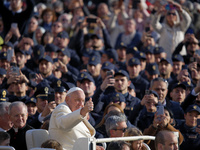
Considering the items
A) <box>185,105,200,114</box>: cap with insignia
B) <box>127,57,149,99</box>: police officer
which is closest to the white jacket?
<box>185,105,200,114</box>: cap with insignia

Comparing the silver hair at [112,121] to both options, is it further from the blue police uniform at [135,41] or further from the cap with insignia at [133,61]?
the blue police uniform at [135,41]

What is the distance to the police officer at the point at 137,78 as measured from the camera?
11.7 m

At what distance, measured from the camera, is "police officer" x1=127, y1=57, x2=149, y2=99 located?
1166cm

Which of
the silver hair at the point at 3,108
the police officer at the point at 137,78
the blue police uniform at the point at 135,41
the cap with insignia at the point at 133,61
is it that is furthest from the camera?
the blue police uniform at the point at 135,41

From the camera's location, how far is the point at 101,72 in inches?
469

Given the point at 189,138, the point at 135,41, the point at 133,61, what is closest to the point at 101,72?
the point at 133,61

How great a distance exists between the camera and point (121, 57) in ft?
44.4

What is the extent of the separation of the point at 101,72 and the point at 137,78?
799mm

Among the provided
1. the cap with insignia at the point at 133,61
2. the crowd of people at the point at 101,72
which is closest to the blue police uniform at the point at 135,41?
the crowd of people at the point at 101,72

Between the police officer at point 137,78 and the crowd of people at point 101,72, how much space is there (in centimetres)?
2

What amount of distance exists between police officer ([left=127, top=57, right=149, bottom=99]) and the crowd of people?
0.02m

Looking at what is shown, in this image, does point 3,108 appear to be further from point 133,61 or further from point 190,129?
point 133,61

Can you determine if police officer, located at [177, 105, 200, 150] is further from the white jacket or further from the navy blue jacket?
the white jacket

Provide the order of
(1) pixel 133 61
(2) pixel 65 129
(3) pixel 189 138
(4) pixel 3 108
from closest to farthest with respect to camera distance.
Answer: (2) pixel 65 129
(4) pixel 3 108
(3) pixel 189 138
(1) pixel 133 61
